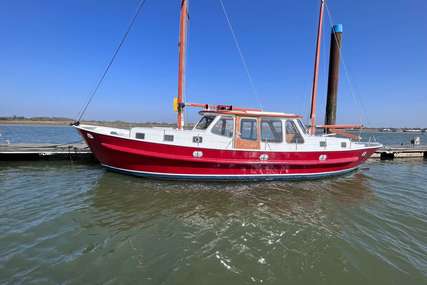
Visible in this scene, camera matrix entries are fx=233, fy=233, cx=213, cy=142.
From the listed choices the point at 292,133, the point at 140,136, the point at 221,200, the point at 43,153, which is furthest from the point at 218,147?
the point at 43,153

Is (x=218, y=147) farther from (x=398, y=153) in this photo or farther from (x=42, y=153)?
(x=398, y=153)

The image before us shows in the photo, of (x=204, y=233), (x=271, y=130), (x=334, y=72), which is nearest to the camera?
(x=204, y=233)

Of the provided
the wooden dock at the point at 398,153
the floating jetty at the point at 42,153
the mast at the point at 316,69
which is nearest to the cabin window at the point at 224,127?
the mast at the point at 316,69

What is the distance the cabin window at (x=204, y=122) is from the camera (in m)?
8.90

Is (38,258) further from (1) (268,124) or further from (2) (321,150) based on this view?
(2) (321,150)

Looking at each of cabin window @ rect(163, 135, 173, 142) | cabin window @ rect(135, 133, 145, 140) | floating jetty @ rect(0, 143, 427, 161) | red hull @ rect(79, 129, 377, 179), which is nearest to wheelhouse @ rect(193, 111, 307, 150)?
red hull @ rect(79, 129, 377, 179)

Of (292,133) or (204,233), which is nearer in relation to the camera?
(204,233)

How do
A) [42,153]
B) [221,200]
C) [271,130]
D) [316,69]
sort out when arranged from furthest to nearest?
[316,69], [42,153], [271,130], [221,200]

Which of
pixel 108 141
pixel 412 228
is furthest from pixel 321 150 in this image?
pixel 108 141

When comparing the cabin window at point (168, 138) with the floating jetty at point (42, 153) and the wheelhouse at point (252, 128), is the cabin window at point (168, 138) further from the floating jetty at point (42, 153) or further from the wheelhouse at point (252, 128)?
the floating jetty at point (42, 153)

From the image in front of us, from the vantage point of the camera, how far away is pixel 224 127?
866 centimetres

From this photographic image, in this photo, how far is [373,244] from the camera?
463 cm

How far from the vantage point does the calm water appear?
3605mm

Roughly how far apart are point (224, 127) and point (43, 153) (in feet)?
29.9
